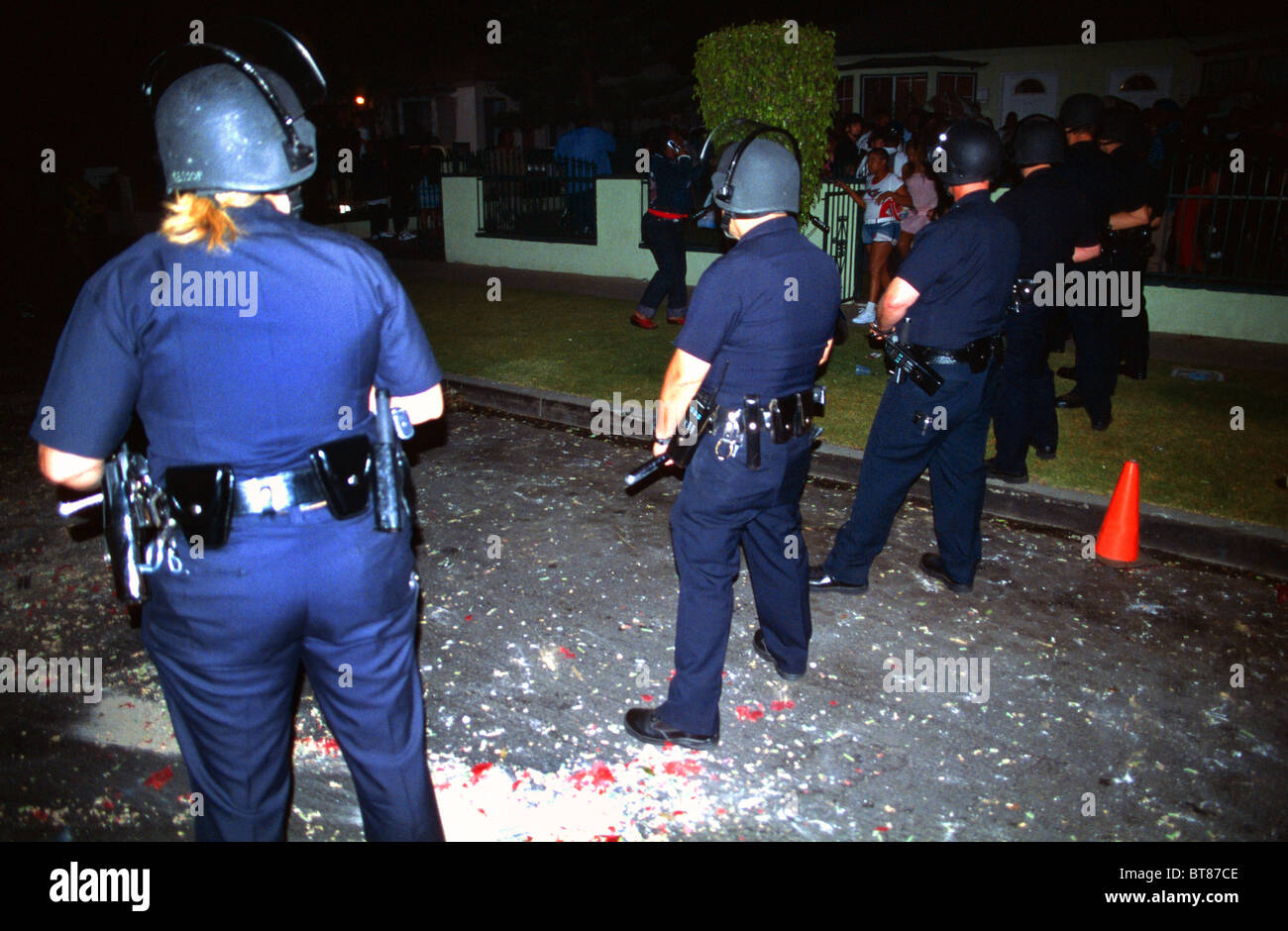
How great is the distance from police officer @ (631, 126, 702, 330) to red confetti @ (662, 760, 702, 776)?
717cm

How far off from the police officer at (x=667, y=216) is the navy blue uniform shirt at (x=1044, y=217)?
494cm

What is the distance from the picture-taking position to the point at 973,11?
23078 millimetres

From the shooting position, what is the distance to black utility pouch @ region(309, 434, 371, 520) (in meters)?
2.12

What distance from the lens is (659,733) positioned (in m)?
3.51

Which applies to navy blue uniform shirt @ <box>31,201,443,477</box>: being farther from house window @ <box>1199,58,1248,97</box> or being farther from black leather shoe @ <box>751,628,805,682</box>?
house window @ <box>1199,58,1248,97</box>

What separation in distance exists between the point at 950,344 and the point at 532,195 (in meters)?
12.0

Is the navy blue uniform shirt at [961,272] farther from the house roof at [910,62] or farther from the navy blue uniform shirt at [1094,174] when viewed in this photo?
the house roof at [910,62]

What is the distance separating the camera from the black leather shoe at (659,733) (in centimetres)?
349

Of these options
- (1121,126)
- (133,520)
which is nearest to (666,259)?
(1121,126)

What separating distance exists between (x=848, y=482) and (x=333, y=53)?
76.5ft

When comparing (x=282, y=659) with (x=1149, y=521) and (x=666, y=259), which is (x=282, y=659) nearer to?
(x=1149, y=521)

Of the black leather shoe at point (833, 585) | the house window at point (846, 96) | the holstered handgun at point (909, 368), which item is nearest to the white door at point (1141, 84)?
the house window at point (846, 96)

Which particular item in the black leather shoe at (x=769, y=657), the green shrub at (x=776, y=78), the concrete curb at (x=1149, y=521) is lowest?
the black leather shoe at (x=769, y=657)

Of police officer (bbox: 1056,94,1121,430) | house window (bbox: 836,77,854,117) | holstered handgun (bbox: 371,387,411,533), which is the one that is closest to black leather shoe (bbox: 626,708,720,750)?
holstered handgun (bbox: 371,387,411,533)
